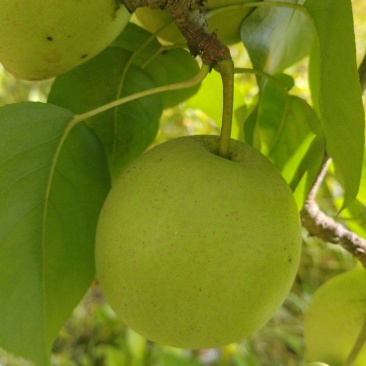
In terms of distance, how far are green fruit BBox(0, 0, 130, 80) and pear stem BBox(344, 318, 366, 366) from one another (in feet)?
1.59

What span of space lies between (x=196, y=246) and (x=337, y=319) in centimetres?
36

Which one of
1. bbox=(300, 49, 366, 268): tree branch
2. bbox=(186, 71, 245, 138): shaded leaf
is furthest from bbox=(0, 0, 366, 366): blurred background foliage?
bbox=(300, 49, 366, 268): tree branch

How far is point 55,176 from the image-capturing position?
629 millimetres

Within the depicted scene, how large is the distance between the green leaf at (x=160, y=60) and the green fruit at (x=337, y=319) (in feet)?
1.12

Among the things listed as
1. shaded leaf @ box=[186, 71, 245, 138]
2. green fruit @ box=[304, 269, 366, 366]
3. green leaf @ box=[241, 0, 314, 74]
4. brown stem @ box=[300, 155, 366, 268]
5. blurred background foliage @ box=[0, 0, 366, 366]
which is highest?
green leaf @ box=[241, 0, 314, 74]

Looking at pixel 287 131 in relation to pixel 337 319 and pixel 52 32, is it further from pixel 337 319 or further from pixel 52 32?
pixel 52 32

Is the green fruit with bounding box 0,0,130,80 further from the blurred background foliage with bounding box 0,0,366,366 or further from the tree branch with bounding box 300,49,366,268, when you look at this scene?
the blurred background foliage with bounding box 0,0,366,366

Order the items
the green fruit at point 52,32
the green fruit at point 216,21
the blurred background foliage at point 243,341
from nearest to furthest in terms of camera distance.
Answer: the green fruit at point 52,32
the green fruit at point 216,21
the blurred background foliage at point 243,341

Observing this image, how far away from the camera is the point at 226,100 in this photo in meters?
0.59

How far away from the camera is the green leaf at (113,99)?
0.73 m

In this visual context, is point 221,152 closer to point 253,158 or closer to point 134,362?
point 253,158

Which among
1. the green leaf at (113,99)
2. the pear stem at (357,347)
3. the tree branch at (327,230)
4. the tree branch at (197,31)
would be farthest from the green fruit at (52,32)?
the pear stem at (357,347)

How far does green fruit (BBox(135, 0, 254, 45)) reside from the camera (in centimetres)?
67

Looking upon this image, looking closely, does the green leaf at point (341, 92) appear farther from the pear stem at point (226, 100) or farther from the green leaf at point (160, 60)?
the green leaf at point (160, 60)
